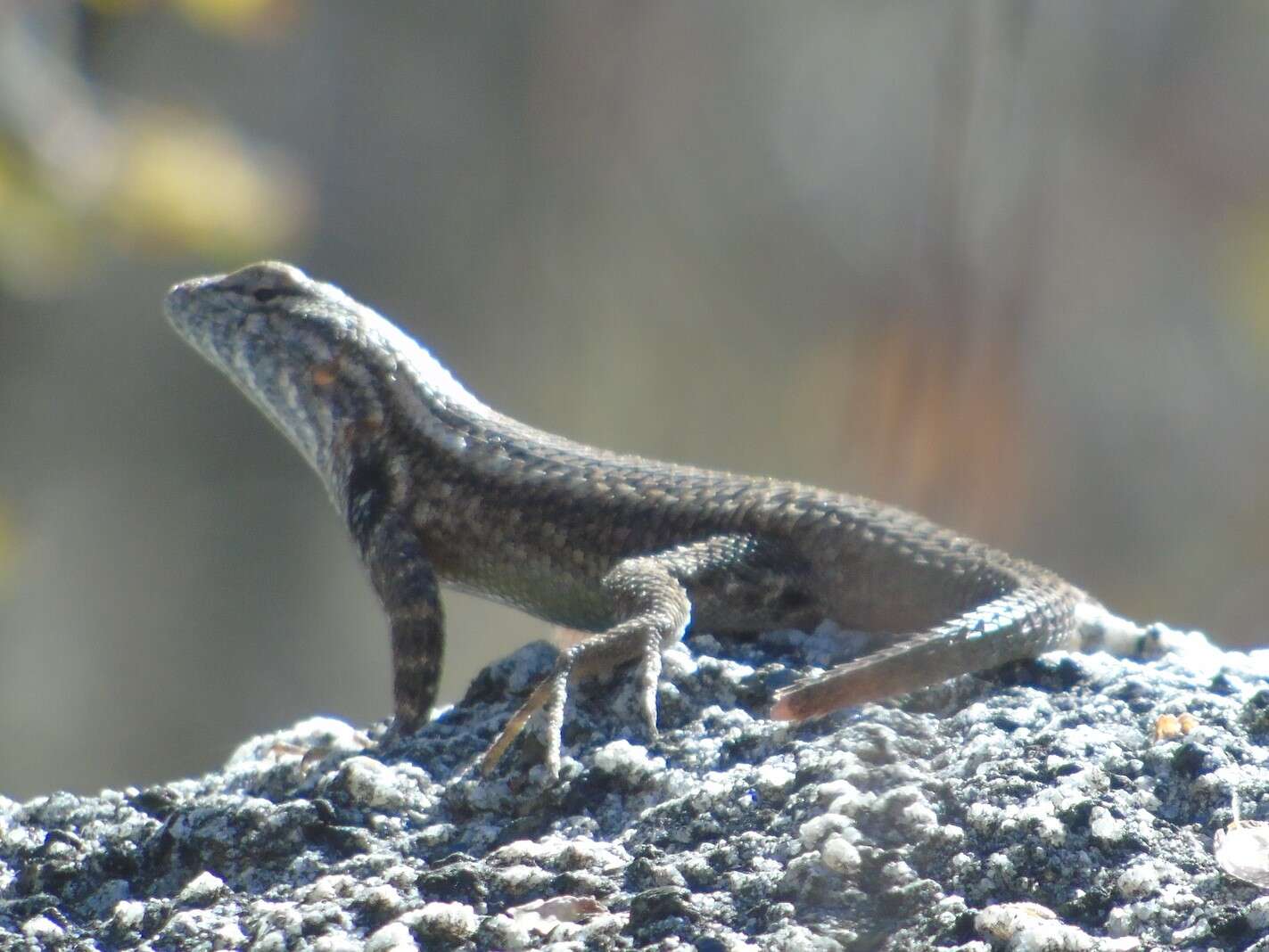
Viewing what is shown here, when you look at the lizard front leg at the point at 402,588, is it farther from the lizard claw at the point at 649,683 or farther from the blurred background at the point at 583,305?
the blurred background at the point at 583,305

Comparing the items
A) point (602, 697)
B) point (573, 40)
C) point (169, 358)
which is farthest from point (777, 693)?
point (573, 40)

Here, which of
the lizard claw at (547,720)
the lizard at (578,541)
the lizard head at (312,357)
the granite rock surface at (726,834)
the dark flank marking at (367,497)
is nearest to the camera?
the granite rock surface at (726,834)

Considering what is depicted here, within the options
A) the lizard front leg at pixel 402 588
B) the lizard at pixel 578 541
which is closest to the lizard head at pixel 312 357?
the lizard at pixel 578 541

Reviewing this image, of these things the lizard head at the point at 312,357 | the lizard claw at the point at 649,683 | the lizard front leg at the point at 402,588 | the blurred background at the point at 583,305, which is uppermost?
the blurred background at the point at 583,305

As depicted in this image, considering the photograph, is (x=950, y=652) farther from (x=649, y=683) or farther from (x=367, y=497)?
(x=367, y=497)

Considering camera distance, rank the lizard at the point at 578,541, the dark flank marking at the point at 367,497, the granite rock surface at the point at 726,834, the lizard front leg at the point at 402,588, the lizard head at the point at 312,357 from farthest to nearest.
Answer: the lizard head at the point at 312,357, the dark flank marking at the point at 367,497, the lizard front leg at the point at 402,588, the lizard at the point at 578,541, the granite rock surface at the point at 726,834

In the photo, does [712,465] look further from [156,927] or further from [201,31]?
[156,927]

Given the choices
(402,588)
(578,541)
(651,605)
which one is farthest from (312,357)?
(651,605)
